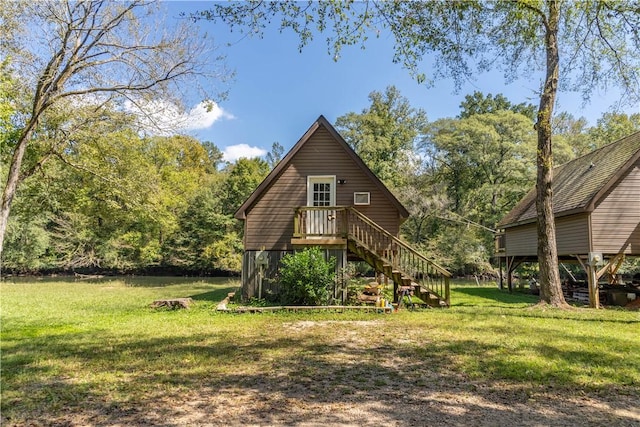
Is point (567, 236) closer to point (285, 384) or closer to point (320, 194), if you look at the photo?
point (320, 194)

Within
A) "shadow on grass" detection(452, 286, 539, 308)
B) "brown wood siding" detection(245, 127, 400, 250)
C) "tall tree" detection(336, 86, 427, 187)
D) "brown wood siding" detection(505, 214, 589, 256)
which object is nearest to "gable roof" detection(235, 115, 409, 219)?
"brown wood siding" detection(245, 127, 400, 250)

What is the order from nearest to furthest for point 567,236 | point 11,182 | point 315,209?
point 11,182
point 315,209
point 567,236

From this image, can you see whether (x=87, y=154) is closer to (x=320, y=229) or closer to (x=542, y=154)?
(x=320, y=229)

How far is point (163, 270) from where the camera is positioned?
3312cm

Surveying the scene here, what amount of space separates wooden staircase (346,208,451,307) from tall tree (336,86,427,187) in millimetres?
18145

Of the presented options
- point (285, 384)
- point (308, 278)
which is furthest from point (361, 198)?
point (285, 384)

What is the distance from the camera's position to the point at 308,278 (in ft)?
35.3

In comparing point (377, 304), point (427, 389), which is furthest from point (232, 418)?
point (377, 304)

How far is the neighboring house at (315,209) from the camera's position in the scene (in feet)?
40.2

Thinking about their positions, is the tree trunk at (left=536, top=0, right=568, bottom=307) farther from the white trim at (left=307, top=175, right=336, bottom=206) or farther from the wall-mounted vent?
the wall-mounted vent

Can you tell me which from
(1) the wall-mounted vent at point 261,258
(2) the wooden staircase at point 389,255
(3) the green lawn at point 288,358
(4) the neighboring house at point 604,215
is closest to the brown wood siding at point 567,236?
(4) the neighboring house at point 604,215

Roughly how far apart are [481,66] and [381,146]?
20.1 metres

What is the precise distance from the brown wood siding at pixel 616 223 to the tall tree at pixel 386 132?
58.6 feet

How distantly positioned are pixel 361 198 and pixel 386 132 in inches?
883
